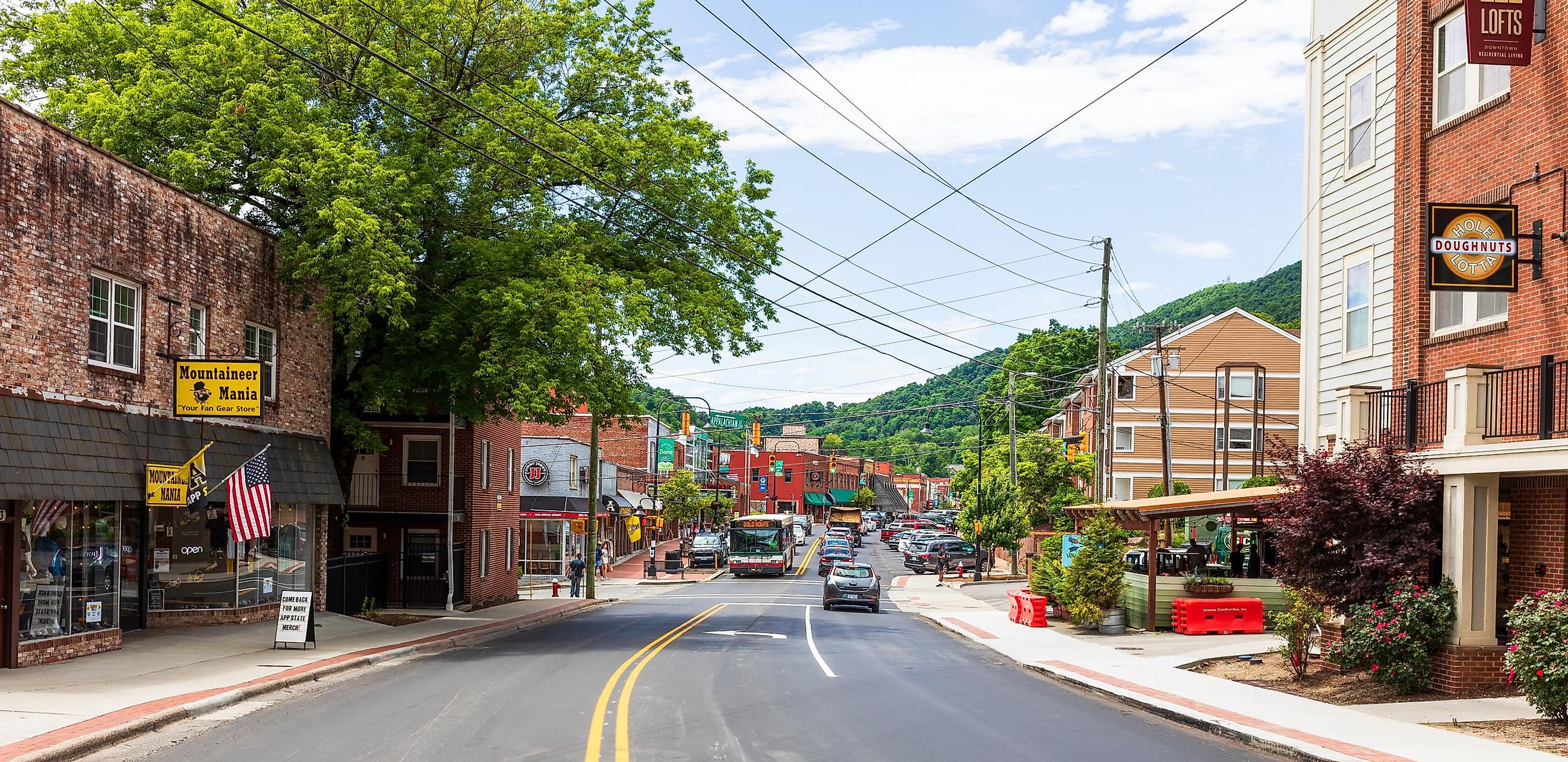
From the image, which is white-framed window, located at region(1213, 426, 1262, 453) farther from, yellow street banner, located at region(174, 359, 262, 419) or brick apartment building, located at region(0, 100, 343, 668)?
yellow street banner, located at region(174, 359, 262, 419)

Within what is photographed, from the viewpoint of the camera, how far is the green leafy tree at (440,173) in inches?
986

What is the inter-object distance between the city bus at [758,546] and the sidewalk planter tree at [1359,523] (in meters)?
45.9

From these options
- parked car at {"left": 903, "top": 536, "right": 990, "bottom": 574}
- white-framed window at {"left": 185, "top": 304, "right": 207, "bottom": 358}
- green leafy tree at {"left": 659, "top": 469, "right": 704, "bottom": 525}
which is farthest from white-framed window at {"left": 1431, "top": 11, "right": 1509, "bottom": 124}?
green leafy tree at {"left": 659, "top": 469, "right": 704, "bottom": 525}

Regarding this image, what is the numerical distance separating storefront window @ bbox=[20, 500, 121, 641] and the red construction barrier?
840 inches

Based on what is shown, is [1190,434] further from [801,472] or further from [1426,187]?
[801,472]

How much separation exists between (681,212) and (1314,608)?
1828 cm

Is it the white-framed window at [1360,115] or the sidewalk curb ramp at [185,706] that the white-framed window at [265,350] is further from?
the white-framed window at [1360,115]

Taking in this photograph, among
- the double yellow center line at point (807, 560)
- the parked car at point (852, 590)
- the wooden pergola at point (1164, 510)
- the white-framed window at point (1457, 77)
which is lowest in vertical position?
the double yellow center line at point (807, 560)

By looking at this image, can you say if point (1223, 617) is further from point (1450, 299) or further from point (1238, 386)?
point (1238, 386)

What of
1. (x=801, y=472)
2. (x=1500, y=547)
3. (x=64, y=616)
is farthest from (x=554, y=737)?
(x=801, y=472)

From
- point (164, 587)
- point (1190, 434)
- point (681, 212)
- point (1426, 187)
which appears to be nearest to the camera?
point (1426, 187)

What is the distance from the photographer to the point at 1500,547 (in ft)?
57.0

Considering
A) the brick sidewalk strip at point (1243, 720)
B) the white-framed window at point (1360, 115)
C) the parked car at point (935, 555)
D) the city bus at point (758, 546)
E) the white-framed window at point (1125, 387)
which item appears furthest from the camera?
the parked car at point (935, 555)

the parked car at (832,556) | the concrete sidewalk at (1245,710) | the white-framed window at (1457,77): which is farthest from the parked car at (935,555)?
the white-framed window at (1457,77)
